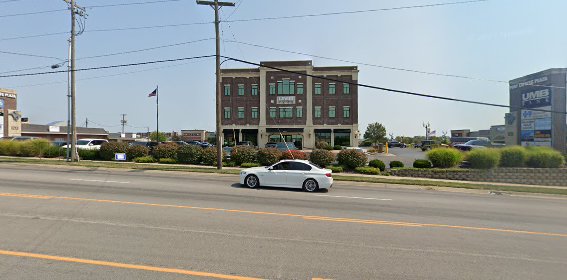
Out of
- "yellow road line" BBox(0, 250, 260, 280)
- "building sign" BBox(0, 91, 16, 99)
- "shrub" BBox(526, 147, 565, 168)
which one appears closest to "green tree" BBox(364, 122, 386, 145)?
"shrub" BBox(526, 147, 565, 168)

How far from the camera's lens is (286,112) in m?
50.8

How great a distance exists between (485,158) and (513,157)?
214 centimetres

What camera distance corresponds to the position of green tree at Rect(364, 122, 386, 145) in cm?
6794

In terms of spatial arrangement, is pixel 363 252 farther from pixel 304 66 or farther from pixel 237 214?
pixel 304 66

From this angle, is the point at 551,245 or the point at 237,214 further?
the point at 237,214

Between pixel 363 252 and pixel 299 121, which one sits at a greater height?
pixel 299 121

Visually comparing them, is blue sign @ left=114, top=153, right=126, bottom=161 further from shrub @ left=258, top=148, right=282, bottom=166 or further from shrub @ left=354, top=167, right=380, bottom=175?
shrub @ left=354, top=167, right=380, bottom=175

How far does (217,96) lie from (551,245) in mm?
17714

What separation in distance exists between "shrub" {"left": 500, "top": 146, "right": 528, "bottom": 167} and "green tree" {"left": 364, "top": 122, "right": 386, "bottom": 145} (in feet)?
152

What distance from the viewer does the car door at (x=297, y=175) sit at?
1301 cm

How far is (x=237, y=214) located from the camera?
795 cm

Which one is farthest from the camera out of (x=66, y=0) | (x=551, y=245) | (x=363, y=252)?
(x=66, y=0)

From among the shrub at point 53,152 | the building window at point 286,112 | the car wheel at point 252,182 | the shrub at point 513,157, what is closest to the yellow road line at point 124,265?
the car wheel at point 252,182

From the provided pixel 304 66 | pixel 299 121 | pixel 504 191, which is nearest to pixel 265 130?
pixel 299 121
